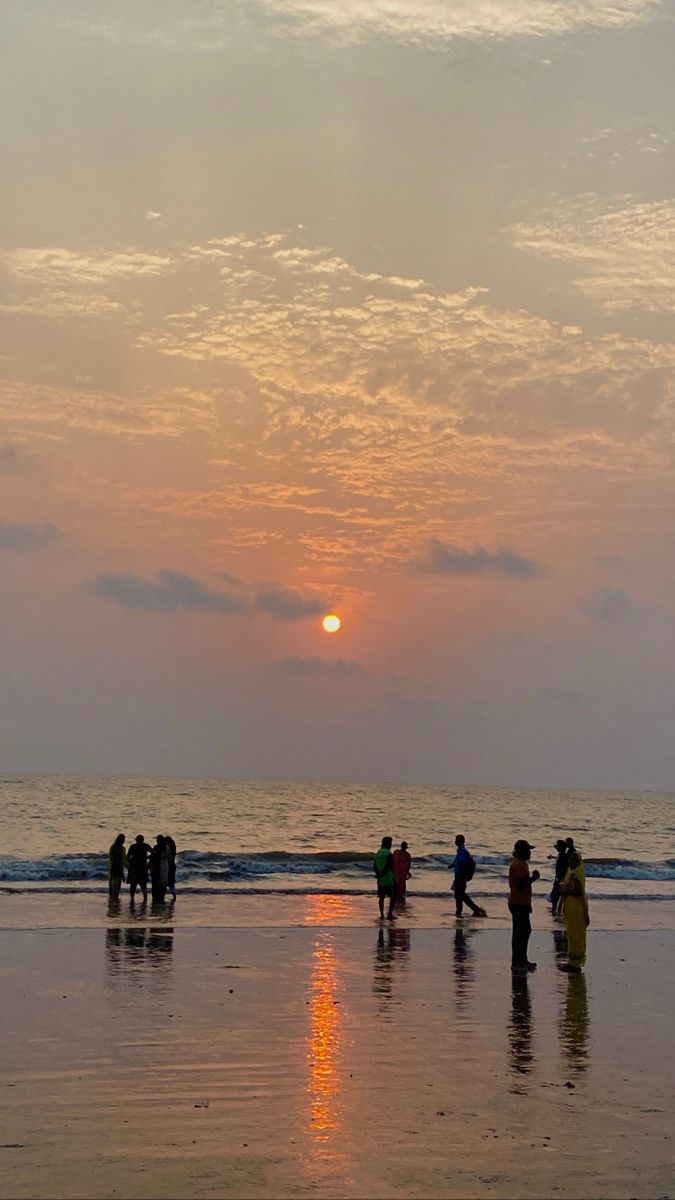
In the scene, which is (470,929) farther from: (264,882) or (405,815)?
(405,815)

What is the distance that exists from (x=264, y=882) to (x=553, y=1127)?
31651mm

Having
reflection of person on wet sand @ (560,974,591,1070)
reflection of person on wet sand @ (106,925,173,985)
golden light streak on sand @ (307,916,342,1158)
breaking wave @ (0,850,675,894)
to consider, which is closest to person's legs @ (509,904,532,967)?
reflection of person on wet sand @ (560,974,591,1070)

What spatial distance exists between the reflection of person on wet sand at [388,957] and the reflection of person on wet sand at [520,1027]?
66.9 inches

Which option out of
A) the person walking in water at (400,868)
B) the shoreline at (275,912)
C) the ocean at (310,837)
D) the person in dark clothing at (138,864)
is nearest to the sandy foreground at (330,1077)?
the shoreline at (275,912)

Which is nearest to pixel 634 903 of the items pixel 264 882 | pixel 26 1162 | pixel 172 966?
pixel 264 882

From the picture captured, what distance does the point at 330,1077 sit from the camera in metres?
11.9

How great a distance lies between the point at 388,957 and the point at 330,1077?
30.5 feet

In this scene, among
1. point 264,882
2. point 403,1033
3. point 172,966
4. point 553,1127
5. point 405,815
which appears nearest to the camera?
point 553,1127

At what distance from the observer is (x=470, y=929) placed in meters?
25.9

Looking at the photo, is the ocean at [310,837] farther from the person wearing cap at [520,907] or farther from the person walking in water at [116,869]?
the person wearing cap at [520,907]

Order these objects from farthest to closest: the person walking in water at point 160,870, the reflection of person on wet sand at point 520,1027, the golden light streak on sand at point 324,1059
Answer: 1. the person walking in water at point 160,870
2. the reflection of person on wet sand at point 520,1027
3. the golden light streak on sand at point 324,1059

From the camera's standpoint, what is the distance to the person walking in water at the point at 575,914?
19281 millimetres

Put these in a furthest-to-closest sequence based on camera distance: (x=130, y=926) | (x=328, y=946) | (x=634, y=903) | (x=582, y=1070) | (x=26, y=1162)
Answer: (x=634, y=903) → (x=130, y=926) → (x=328, y=946) → (x=582, y=1070) → (x=26, y=1162)

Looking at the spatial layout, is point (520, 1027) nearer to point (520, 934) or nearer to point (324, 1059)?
point (324, 1059)
